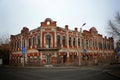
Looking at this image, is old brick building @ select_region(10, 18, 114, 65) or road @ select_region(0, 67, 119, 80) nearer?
road @ select_region(0, 67, 119, 80)

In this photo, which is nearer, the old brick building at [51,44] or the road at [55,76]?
the road at [55,76]

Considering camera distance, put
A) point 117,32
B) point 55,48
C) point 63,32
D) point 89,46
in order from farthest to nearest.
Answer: point 89,46
point 63,32
point 55,48
point 117,32

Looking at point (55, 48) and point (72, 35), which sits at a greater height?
point (72, 35)

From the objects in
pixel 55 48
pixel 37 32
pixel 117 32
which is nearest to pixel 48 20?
pixel 37 32

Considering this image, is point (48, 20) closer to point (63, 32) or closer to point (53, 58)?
point (63, 32)

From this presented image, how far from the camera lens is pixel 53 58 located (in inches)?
1423

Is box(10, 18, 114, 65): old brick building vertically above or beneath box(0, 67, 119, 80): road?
above

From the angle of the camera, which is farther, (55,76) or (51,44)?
(51,44)

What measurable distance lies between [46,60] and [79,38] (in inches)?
481

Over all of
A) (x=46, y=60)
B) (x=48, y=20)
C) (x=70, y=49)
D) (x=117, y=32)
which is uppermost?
(x=48, y=20)

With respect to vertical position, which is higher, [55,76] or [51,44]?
[51,44]

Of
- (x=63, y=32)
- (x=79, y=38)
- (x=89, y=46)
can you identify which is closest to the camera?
(x=63, y=32)

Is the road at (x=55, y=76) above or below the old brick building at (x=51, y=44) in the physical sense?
below

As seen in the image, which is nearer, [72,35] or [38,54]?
[38,54]
